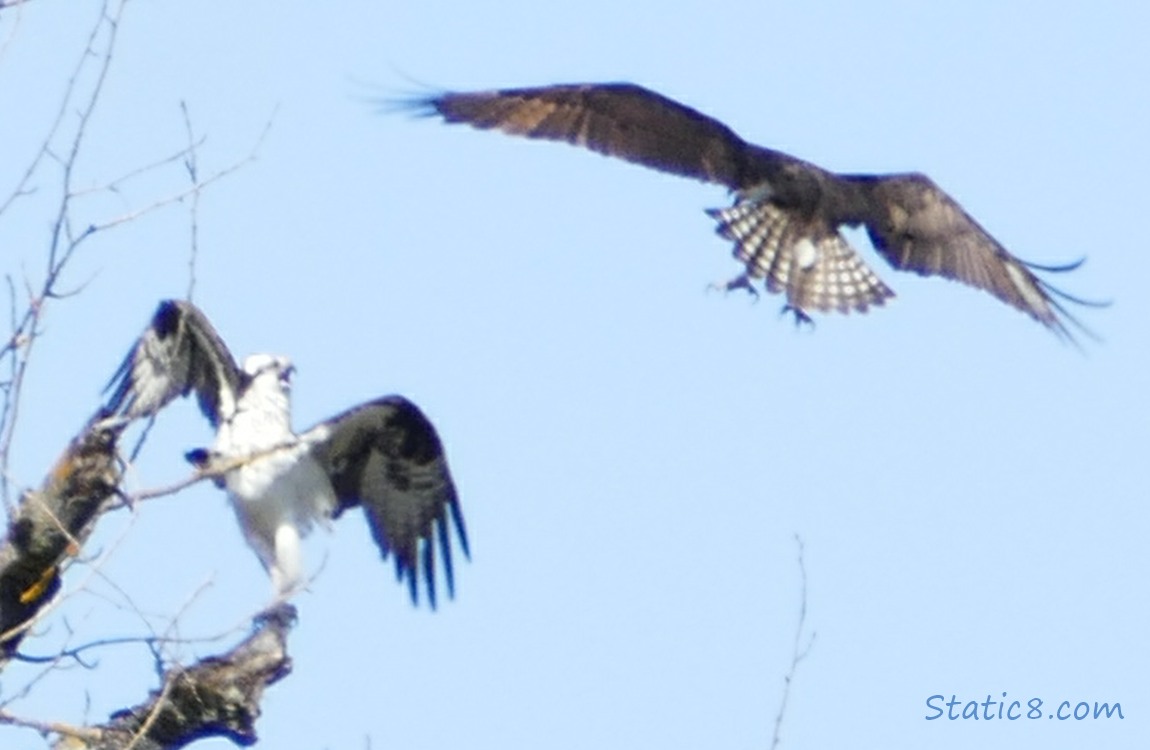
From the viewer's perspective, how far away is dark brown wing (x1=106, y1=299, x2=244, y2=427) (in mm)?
8461

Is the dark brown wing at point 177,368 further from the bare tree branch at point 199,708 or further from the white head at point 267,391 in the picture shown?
the bare tree branch at point 199,708

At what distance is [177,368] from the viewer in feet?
28.6

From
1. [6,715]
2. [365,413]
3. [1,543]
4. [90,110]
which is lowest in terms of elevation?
[6,715]

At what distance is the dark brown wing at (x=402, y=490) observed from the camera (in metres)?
9.10

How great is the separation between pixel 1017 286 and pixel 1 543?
6.47 metres

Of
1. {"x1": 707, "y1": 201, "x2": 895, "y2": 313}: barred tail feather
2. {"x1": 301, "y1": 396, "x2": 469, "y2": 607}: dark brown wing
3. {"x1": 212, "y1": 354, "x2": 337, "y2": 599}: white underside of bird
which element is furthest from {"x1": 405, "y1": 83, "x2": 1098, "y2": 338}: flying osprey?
{"x1": 212, "y1": 354, "x2": 337, "y2": 599}: white underside of bird

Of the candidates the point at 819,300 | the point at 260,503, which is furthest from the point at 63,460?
the point at 819,300

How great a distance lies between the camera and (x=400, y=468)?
360 inches

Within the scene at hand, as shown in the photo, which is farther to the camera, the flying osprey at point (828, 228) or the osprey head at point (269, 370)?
the flying osprey at point (828, 228)

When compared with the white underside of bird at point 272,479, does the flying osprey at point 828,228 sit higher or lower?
higher

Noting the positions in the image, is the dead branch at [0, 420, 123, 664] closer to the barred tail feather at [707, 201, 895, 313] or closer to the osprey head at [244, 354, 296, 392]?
the osprey head at [244, 354, 296, 392]

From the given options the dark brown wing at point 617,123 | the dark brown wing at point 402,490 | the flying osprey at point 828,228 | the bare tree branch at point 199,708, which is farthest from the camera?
the flying osprey at point 828,228

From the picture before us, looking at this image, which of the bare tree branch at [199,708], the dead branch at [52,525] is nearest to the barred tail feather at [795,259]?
the bare tree branch at [199,708]

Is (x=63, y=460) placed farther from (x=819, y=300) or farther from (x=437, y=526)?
(x=819, y=300)
